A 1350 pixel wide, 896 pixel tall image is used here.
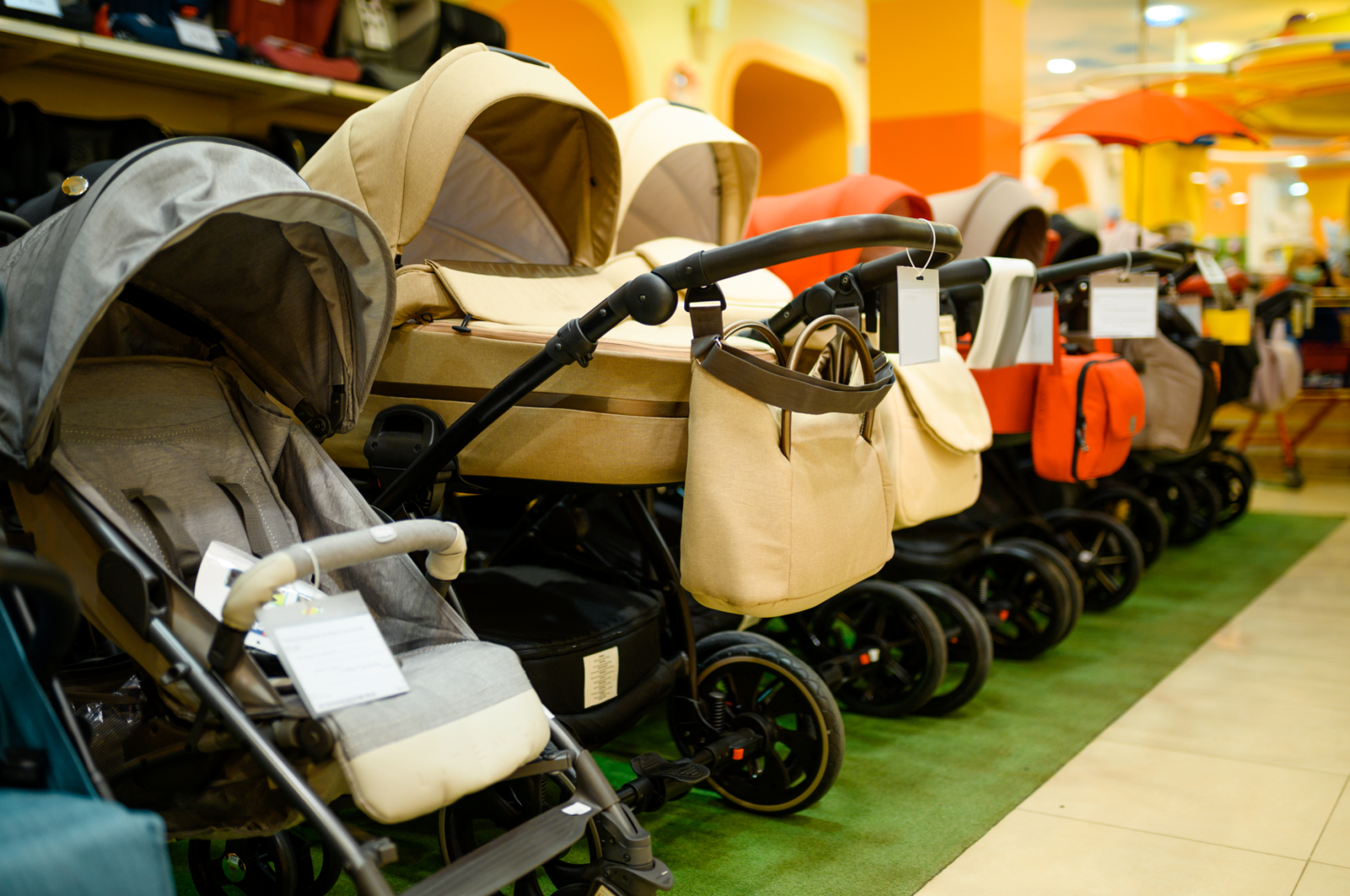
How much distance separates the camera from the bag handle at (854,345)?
1.57 m

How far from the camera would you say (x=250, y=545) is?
159 centimetres

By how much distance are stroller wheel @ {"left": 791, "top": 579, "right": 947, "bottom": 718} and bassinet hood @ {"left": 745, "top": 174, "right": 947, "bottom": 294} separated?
87 centimetres

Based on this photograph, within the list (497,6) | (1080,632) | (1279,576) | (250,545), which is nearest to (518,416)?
(250,545)

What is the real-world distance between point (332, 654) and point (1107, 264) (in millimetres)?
2413

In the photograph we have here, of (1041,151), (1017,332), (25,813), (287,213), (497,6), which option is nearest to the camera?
(25,813)

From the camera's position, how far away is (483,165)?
2.31 meters

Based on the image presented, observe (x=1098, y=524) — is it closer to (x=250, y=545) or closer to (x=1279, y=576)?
(x=1279, y=576)

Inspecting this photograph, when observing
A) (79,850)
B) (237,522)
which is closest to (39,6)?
(237,522)

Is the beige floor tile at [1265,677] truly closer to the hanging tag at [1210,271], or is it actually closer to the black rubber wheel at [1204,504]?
the hanging tag at [1210,271]

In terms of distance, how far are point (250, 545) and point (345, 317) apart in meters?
0.36

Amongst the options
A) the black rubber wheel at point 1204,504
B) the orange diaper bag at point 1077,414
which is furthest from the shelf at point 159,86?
the black rubber wheel at point 1204,504

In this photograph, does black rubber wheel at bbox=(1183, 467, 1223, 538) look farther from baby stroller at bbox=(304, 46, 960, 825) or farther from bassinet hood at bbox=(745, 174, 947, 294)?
baby stroller at bbox=(304, 46, 960, 825)

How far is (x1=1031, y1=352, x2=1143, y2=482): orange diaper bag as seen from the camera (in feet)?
9.39

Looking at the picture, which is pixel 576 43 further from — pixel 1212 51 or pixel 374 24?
pixel 1212 51
